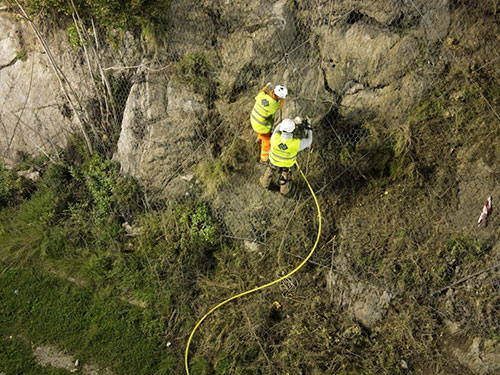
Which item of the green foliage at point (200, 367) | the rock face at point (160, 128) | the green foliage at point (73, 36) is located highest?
the green foliage at point (73, 36)

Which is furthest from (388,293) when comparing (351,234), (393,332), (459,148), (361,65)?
(361,65)

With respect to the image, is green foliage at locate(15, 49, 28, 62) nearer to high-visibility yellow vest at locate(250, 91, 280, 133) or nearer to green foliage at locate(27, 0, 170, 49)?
green foliage at locate(27, 0, 170, 49)

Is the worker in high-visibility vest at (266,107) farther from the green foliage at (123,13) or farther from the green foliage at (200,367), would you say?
the green foliage at (200,367)

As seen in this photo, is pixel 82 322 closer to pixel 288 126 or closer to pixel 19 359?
pixel 19 359

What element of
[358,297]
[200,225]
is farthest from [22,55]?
[358,297]

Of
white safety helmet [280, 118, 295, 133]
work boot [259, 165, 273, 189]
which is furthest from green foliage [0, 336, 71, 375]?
white safety helmet [280, 118, 295, 133]

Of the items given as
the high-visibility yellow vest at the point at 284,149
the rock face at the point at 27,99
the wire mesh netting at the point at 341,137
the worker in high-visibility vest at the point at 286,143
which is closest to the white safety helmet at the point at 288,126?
the worker in high-visibility vest at the point at 286,143
